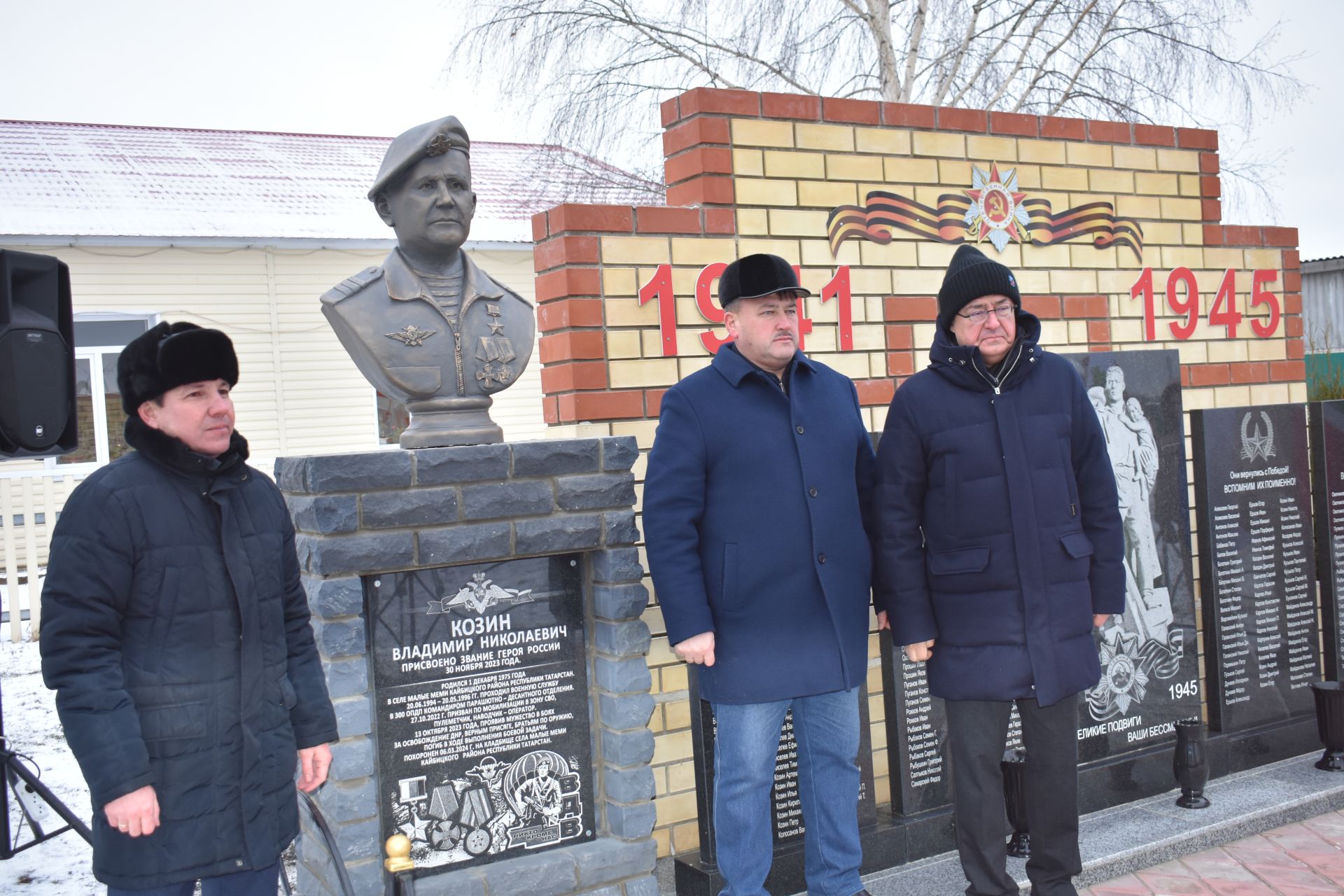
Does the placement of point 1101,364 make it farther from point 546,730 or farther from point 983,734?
point 546,730

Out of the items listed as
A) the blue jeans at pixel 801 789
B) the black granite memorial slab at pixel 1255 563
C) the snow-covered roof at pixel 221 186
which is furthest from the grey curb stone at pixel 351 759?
the snow-covered roof at pixel 221 186

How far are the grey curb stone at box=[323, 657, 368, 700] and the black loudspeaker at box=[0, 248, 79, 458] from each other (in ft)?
3.17

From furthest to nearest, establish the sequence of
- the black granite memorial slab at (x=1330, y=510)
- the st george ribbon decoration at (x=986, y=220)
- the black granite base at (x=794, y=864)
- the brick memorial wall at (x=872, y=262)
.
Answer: the black granite memorial slab at (x=1330, y=510) < the st george ribbon decoration at (x=986, y=220) < the brick memorial wall at (x=872, y=262) < the black granite base at (x=794, y=864)

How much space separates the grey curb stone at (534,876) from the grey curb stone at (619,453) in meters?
1.13

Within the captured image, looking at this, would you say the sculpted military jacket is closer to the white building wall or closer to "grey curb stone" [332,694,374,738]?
"grey curb stone" [332,694,374,738]

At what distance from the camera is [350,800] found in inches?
121

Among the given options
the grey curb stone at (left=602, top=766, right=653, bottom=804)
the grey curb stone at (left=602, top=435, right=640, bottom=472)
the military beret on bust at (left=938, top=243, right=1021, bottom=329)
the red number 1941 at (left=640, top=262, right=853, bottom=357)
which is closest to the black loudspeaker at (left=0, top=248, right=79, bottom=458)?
the grey curb stone at (left=602, top=435, right=640, bottom=472)

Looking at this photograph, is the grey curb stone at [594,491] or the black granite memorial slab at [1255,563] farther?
the black granite memorial slab at [1255,563]

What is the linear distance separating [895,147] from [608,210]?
125cm

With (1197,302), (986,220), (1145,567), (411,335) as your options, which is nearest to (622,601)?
(411,335)

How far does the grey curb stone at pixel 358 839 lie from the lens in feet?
10.1

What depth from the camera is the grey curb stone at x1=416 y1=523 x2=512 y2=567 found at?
10.4 ft

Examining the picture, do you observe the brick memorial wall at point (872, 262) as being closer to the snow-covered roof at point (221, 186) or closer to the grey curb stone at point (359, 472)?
the grey curb stone at point (359, 472)

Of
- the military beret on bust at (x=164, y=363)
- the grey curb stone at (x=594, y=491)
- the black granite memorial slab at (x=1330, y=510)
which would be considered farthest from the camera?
the black granite memorial slab at (x=1330, y=510)
